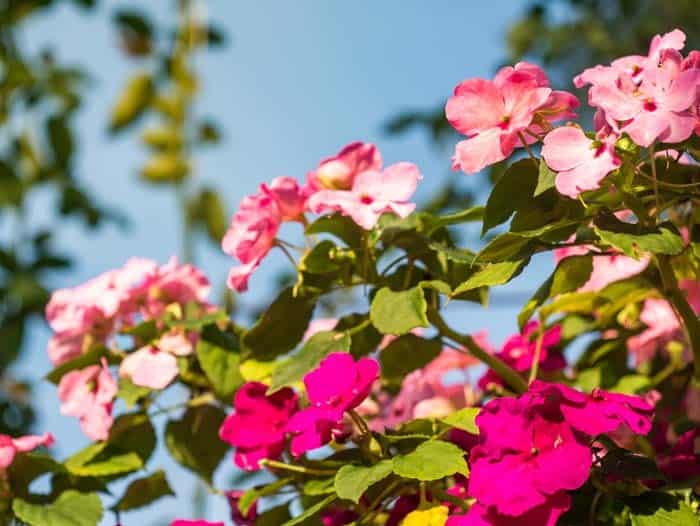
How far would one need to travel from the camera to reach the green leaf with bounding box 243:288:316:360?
78 centimetres

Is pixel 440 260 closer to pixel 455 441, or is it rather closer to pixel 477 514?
pixel 455 441

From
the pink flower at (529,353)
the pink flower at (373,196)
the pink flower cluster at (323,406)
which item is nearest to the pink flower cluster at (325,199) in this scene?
the pink flower at (373,196)

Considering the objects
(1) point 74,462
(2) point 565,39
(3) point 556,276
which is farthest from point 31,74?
(2) point 565,39

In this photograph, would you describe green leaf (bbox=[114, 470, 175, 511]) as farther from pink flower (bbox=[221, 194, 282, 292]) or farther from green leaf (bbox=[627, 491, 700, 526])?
green leaf (bbox=[627, 491, 700, 526])

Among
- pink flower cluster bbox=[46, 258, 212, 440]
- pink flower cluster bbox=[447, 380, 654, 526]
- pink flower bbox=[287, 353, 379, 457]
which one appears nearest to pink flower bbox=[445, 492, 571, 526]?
pink flower cluster bbox=[447, 380, 654, 526]

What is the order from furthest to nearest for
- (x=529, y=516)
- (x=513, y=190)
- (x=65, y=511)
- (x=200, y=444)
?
(x=200, y=444) < (x=65, y=511) < (x=513, y=190) < (x=529, y=516)

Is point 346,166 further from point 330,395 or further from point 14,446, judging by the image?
point 14,446

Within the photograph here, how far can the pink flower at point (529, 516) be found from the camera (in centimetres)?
55

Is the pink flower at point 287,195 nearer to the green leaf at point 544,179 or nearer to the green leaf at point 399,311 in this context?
the green leaf at point 399,311

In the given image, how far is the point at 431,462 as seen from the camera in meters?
0.59

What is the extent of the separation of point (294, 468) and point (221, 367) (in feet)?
0.56

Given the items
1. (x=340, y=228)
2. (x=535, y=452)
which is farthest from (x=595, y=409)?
(x=340, y=228)

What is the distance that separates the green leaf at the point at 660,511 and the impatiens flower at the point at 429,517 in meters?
0.11

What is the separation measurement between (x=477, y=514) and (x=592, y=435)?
7 cm
